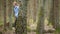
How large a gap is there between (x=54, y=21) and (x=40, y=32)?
2016 millimetres

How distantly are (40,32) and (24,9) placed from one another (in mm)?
3757

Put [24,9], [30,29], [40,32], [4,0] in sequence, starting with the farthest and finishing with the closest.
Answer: [4,0]
[30,29]
[40,32]
[24,9]

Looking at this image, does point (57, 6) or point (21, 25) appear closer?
point (21, 25)

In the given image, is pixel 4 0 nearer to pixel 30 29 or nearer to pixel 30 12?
pixel 30 12

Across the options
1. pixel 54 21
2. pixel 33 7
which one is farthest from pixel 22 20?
pixel 33 7

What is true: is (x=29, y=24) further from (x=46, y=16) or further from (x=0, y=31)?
(x=0, y=31)

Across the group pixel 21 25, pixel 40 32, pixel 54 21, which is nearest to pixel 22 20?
pixel 21 25

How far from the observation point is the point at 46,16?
14055mm

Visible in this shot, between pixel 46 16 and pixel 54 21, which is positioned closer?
pixel 54 21

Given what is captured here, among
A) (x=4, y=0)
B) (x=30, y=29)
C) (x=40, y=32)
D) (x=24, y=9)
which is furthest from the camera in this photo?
(x=4, y=0)

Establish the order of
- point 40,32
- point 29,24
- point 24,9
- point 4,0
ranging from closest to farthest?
1. point 24,9
2. point 40,32
3. point 29,24
4. point 4,0

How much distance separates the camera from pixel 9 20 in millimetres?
13930

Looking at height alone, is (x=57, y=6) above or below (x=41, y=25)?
above

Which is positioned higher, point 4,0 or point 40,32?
point 4,0
